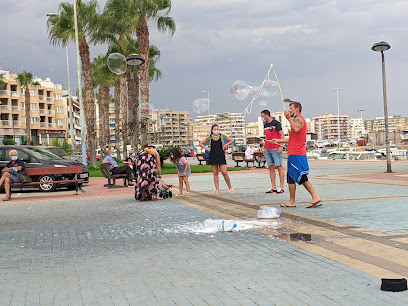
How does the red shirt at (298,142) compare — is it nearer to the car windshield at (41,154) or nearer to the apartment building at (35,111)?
the car windshield at (41,154)

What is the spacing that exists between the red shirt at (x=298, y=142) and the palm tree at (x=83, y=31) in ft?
78.9

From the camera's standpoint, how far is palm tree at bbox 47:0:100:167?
3072 centimetres

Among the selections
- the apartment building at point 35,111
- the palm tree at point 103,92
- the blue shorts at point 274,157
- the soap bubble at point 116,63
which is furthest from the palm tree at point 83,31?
the apartment building at point 35,111

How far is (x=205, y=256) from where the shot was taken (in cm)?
513

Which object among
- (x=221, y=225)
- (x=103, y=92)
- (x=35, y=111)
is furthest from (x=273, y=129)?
(x=35, y=111)

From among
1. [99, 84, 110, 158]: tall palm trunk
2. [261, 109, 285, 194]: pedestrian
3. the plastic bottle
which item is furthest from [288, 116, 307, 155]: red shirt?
[99, 84, 110, 158]: tall palm trunk

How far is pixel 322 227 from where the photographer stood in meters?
6.57

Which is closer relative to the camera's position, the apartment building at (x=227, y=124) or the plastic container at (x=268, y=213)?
the plastic container at (x=268, y=213)

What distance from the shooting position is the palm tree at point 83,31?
1209 inches

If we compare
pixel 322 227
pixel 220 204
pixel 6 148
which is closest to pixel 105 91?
pixel 6 148

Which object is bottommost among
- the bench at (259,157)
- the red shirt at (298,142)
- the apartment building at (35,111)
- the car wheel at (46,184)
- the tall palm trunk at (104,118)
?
the car wheel at (46,184)

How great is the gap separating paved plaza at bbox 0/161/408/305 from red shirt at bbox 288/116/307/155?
39.5 inches

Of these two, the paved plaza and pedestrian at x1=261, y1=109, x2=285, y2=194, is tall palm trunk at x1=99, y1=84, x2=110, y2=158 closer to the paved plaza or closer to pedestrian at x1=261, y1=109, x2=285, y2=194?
pedestrian at x1=261, y1=109, x2=285, y2=194

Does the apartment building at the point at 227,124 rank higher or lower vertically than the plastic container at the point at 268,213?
higher
